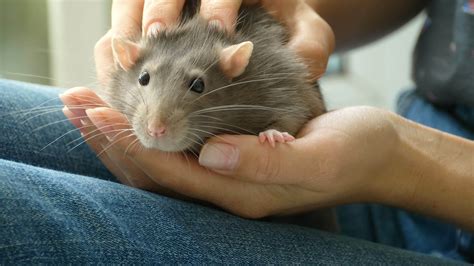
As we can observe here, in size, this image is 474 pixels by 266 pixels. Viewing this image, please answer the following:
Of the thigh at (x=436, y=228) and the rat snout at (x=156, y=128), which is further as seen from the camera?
the thigh at (x=436, y=228)

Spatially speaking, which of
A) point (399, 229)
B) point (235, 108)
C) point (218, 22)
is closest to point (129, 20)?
point (218, 22)

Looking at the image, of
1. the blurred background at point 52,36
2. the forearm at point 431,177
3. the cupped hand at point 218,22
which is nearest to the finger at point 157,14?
the cupped hand at point 218,22

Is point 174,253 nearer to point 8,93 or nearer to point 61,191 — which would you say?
point 61,191

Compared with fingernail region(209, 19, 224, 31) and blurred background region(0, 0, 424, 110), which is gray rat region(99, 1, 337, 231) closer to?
fingernail region(209, 19, 224, 31)

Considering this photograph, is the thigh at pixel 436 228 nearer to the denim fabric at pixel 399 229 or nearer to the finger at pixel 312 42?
the denim fabric at pixel 399 229

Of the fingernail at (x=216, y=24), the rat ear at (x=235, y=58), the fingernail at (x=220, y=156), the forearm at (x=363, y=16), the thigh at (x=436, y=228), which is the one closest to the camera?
Answer: the fingernail at (x=220, y=156)

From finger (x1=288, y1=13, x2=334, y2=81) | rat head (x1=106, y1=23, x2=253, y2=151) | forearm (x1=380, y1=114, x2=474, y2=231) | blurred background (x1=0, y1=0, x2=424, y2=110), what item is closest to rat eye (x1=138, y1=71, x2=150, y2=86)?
rat head (x1=106, y1=23, x2=253, y2=151)

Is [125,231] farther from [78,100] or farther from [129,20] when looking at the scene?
[129,20]
